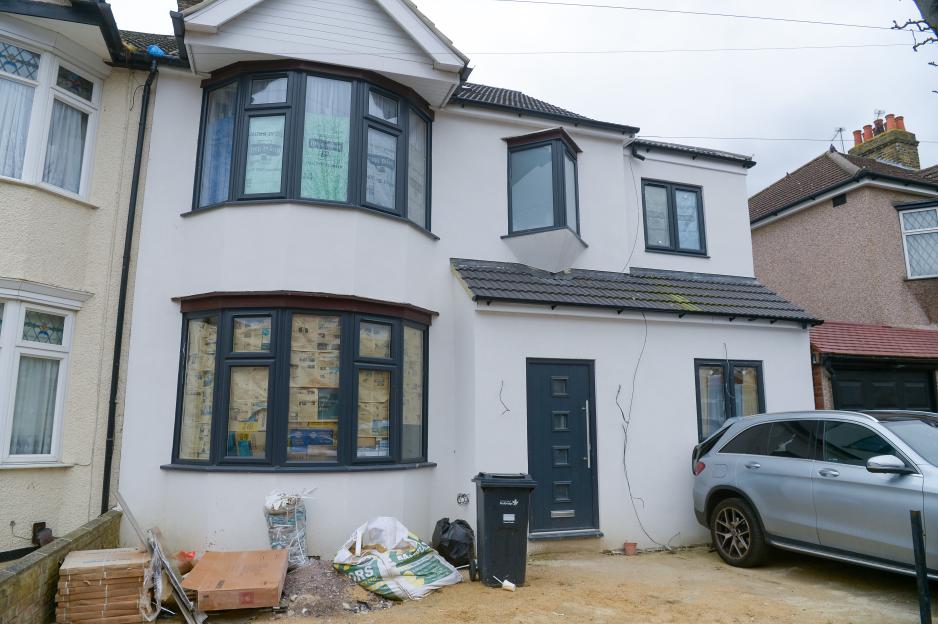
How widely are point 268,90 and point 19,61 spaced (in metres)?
2.94

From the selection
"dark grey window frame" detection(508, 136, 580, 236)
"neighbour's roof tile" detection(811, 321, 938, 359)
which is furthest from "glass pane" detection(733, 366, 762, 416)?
"dark grey window frame" detection(508, 136, 580, 236)

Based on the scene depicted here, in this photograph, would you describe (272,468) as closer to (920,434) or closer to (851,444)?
(851,444)

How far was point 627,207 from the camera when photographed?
39.1 feet

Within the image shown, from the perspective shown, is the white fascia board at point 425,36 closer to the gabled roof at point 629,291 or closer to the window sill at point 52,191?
the gabled roof at point 629,291

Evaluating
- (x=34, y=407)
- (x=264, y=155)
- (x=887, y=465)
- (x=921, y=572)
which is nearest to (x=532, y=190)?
(x=264, y=155)

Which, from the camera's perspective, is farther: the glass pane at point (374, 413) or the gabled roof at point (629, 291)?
the gabled roof at point (629, 291)

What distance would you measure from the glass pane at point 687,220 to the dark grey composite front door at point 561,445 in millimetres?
4274

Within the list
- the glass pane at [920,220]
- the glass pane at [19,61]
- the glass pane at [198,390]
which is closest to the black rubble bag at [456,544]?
the glass pane at [198,390]

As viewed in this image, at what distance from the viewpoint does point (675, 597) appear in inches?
273

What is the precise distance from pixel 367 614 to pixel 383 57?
7039 mm

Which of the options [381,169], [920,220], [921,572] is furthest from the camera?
[920,220]

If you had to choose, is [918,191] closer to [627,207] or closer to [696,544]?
[627,207]

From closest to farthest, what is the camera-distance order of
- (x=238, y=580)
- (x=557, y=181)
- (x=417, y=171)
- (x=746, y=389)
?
(x=238, y=580), (x=417, y=171), (x=557, y=181), (x=746, y=389)

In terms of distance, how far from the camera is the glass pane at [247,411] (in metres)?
8.17
